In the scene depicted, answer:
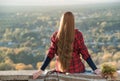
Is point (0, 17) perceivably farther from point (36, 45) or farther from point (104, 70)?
point (104, 70)

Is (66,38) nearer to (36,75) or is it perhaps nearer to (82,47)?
(82,47)

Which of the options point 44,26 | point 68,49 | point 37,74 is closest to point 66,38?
point 68,49

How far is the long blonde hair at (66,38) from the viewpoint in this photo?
3281 mm

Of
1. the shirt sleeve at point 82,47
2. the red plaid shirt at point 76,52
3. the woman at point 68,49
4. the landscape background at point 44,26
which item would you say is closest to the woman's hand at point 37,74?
the woman at point 68,49

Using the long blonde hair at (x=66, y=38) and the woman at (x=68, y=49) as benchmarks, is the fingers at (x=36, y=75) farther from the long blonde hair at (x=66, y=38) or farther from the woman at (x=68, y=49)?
the long blonde hair at (x=66, y=38)

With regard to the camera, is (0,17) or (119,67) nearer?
(119,67)

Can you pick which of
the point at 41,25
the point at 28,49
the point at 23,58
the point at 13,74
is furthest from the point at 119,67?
the point at 41,25

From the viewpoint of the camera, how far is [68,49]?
331 centimetres

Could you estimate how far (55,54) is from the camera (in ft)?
11.3

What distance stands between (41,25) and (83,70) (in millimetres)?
4886

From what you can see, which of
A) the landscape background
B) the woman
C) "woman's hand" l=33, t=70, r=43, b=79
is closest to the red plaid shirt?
the woman

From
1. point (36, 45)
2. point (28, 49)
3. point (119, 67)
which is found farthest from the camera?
point (36, 45)

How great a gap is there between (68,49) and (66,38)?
103mm

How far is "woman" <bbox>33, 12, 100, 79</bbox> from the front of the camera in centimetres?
329
